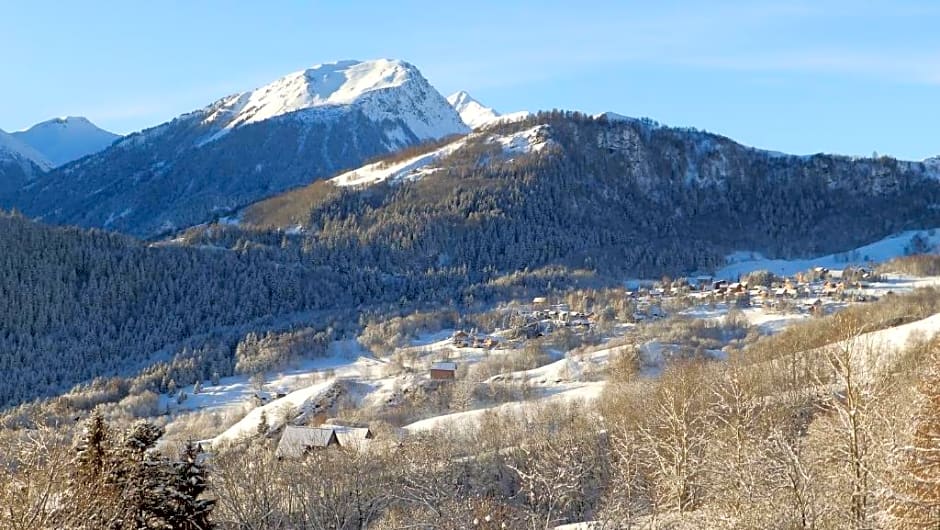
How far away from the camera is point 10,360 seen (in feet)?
351

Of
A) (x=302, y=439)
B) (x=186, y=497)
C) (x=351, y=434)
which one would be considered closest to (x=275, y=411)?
(x=351, y=434)

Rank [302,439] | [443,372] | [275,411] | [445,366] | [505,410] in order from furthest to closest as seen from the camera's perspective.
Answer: [445,366] < [443,372] < [275,411] < [505,410] < [302,439]

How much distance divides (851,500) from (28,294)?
130 m

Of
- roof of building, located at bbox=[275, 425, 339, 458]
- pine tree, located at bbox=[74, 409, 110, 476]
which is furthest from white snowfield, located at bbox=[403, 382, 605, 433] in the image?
pine tree, located at bbox=[74, 409, 110, 476]

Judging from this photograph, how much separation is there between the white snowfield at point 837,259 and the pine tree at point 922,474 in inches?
5989

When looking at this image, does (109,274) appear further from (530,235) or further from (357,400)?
(530,235)

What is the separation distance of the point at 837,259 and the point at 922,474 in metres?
168

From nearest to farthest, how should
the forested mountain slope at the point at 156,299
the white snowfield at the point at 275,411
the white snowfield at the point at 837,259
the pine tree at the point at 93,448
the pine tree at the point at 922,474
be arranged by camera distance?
the pine tree at the point at 922,474 < the pine tree at the point at 93,448 < the white snowfield at the point at 275,411 < the forested mountain slope at the point at 156,299 < the white snowfield at the point at 837,259

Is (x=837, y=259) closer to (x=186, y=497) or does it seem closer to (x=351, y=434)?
(x=351, y=434)

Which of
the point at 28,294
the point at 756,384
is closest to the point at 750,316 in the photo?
the point at 756,384

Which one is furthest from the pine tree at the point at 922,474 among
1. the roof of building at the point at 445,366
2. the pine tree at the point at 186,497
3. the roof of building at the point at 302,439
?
the roof of building at the point at 445,366

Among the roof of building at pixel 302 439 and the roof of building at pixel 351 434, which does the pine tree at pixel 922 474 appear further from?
the roof of building at pixel 302 439

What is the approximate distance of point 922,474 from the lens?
1742 cm

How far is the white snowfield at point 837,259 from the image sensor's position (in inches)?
6658
